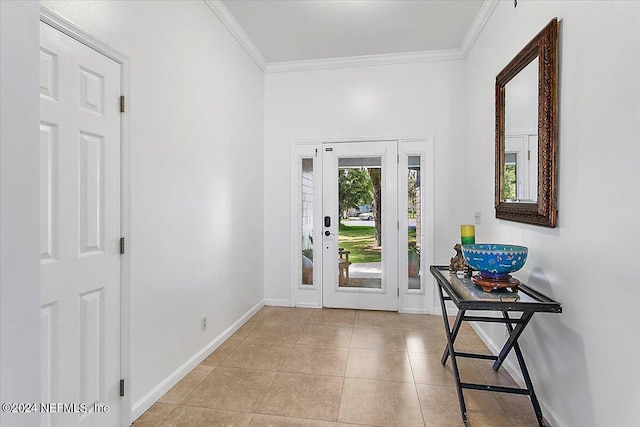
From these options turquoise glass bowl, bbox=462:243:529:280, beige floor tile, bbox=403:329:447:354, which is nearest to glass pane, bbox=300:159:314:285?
beige floor tile, bbox=403:329:447:354

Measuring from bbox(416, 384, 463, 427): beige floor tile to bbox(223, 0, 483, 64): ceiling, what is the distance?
3.18 meters

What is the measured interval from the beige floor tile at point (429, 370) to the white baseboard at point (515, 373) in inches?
17.5

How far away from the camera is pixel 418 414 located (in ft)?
6.56

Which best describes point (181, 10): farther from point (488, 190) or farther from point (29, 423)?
point (488, 190)

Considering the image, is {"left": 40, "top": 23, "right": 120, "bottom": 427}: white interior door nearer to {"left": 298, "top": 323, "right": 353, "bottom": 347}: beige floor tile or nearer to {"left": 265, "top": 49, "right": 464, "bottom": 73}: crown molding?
{"left": 298, "top": 323, "right": 353, "bottom": 347}: beige floor tile

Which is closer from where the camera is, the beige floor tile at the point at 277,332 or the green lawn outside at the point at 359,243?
the beige floor tile at the point at 277,332

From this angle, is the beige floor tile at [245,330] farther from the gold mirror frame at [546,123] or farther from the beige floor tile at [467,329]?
the gold mirror frame at [546,123]

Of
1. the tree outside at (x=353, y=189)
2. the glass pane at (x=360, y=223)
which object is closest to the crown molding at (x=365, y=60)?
the glass pane at (x=360, y=223)

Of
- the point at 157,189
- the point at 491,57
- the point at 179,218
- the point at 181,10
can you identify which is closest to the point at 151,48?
the point at 181,10

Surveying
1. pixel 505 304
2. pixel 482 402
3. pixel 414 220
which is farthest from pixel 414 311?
pixel 505 304

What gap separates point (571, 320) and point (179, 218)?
8.19 feet

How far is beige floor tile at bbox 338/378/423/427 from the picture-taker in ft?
6.37

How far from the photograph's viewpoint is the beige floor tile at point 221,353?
2664mm

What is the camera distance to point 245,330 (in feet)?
11.0
